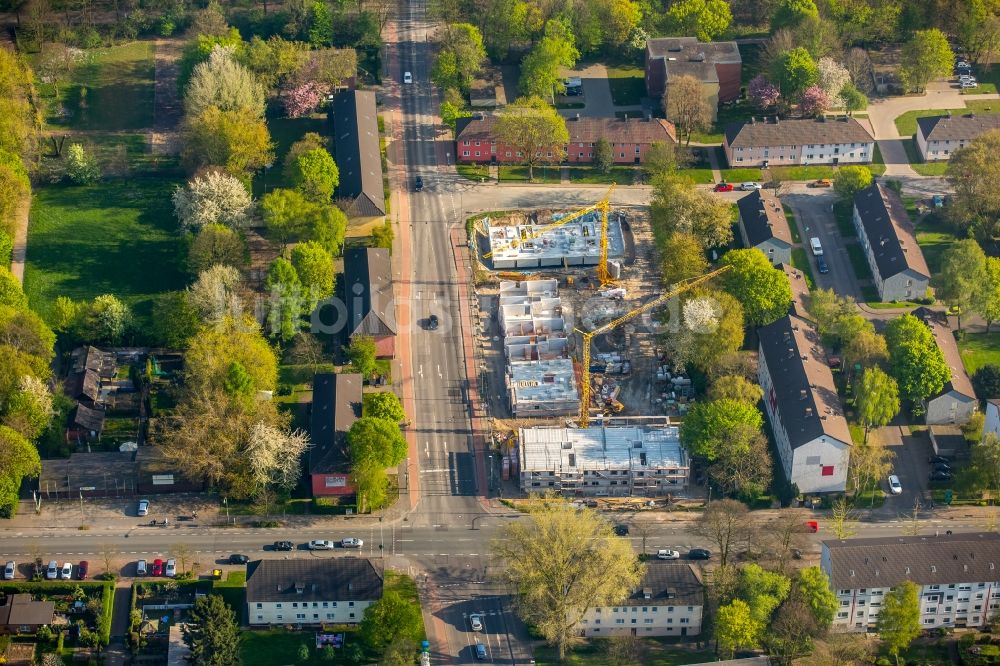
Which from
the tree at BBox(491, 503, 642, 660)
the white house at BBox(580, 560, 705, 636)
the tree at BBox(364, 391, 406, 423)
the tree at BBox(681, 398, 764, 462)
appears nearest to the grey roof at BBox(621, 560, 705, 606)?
the white house at BBox(580, 560, 705, 636)

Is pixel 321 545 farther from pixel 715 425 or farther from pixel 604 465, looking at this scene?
pixel 715 425

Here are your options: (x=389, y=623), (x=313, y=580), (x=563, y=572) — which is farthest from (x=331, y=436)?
(x=563, y=572)

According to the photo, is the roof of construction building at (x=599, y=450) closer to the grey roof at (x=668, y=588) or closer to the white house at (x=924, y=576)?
the grey roof at (x=668, y=588)

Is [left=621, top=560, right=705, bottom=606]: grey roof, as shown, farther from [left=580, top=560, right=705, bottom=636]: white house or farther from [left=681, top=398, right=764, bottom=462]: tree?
[left=681, top=398, right=764, bottom=462]: tree

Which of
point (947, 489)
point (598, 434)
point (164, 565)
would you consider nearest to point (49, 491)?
point (164, 565)

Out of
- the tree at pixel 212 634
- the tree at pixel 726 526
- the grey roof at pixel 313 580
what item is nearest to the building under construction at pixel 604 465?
the tree at pixel 726 526

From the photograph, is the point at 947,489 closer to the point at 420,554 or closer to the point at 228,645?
the point at 420,554
